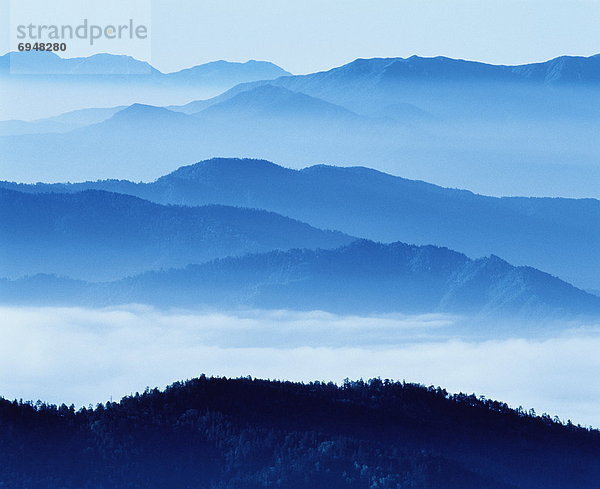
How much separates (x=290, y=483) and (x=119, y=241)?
115 metres

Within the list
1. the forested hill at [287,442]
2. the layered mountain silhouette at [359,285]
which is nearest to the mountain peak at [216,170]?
the layered mountain silhouette at [359,285]

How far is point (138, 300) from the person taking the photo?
157 meters

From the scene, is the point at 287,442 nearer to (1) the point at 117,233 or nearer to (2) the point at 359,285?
(2) the point at 359,285

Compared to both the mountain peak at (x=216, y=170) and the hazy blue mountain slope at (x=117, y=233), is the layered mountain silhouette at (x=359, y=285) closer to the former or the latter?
the hazy blue mountain slope at (x=117, y=233)

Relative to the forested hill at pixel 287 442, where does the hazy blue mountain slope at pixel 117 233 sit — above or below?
above

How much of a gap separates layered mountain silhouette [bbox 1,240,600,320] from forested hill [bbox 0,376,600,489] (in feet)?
280

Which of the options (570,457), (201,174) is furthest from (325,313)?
Result: (570,457)

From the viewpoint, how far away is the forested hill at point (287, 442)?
51156 mm

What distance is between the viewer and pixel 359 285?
152250mm

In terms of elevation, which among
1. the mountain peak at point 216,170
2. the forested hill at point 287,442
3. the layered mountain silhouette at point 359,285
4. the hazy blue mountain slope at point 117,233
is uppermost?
the mountain peak at point 216,170

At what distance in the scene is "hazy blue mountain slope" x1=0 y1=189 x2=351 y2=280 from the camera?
531ft

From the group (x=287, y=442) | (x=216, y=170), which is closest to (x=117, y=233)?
(x=216, y=170)

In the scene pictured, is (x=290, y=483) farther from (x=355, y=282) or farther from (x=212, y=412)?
(x=355, y=282)

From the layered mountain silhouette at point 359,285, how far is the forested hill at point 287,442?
85.3 meters
